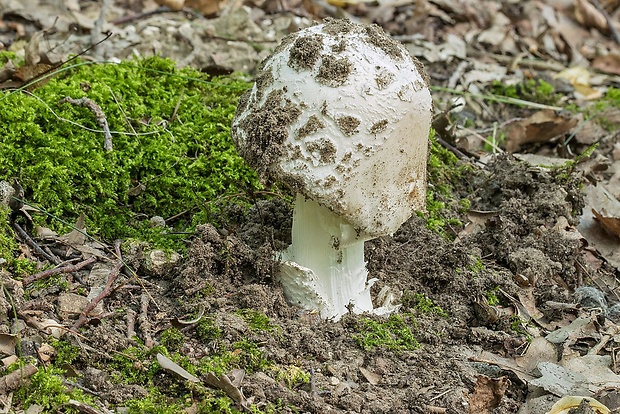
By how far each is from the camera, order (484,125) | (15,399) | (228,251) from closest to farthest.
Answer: (15,399) < (228,251) < (484,125)

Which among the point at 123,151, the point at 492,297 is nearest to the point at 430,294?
the point at 492,297

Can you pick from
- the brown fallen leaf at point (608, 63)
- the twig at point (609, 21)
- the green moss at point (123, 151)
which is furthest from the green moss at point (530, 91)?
the green moss at point (123, 151)

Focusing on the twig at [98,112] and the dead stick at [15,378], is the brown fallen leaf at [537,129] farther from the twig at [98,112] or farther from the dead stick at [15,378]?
the dead stick at [15,378]

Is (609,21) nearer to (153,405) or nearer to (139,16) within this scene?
(139,16)

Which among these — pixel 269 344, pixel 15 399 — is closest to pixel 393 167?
pixel 269 344

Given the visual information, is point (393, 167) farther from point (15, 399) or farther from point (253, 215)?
point (15, 399)

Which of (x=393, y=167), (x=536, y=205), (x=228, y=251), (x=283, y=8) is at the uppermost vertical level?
(x=393, y=167)

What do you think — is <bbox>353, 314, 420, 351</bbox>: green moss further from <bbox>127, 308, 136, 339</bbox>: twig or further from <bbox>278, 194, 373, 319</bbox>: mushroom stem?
<bbox>127, 308, 136, 339</bbox>: twig
